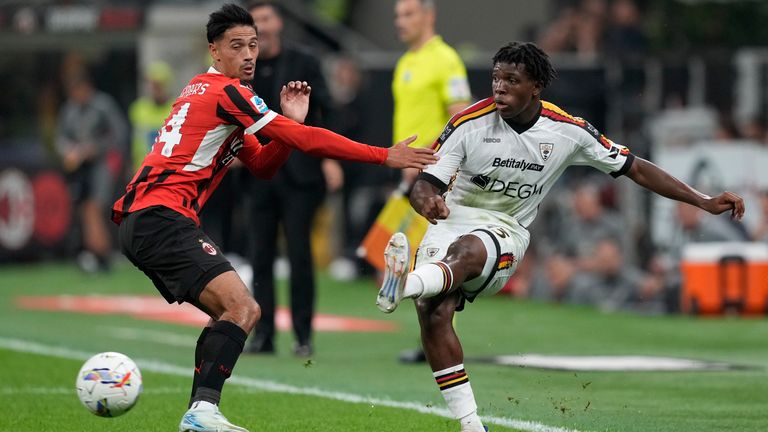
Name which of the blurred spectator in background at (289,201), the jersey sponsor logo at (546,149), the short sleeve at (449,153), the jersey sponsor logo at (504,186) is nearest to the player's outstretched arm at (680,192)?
the jersey sponsor logo at (546,149)

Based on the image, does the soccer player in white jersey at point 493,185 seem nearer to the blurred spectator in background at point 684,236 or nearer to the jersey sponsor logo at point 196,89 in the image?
the jersey sponsor logo at point 196,89

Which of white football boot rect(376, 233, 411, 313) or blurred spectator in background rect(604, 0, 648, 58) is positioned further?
blurred spectator in background rect(604, 0, 648, 58)

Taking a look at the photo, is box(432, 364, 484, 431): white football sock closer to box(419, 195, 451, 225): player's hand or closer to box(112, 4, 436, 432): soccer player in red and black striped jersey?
box(419, 195, 451, 225): player's hand

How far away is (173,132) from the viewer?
292 inches

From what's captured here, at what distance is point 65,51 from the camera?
25.0m

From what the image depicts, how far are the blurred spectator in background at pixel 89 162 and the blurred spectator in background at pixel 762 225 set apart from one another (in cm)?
952

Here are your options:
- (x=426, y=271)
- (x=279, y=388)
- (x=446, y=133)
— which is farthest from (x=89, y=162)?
(x=426, y=271)

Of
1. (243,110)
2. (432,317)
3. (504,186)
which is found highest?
(243,110)

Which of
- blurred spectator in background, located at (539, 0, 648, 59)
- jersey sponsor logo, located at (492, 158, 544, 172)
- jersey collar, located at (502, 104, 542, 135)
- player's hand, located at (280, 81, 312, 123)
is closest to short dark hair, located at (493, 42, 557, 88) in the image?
jersey collar, located at (502, 104, 542, 135)

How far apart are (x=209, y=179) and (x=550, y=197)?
11.5 m

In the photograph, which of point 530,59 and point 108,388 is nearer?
point 108,388

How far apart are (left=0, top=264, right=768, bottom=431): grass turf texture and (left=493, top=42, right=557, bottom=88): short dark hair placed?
6.00 feet

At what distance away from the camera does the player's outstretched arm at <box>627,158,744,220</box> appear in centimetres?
804

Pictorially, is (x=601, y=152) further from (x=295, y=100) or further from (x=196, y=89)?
(x=196, y=89)
